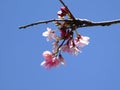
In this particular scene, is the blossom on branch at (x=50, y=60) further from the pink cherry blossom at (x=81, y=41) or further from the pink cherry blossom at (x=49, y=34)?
the pink cherry blossom at (x=81, y=41)

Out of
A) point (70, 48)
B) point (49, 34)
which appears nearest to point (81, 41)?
point (70, 48)

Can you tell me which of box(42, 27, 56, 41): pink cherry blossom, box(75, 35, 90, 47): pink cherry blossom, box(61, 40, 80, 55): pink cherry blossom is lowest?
box(61, 40, 80, 55): pink cherry blossom

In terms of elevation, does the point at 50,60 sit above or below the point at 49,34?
below

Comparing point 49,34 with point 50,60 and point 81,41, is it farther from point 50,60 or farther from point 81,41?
point 81,41

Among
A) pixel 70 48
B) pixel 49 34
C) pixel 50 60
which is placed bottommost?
pixel 70 48

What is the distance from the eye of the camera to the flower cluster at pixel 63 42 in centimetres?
330

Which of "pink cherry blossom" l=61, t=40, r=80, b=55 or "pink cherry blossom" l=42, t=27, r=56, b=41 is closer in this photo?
"pink cherry blossom" l=61, t=40, r=80, b=55

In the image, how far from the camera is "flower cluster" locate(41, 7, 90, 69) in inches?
130

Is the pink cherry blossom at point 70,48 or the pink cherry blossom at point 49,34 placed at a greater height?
the pink cherry blossom at point 49,34

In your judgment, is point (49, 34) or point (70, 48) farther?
point (49, 34)

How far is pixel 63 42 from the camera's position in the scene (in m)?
3.54

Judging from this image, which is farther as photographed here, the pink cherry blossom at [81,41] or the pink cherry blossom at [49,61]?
the pink cherry blossom at [49,61]

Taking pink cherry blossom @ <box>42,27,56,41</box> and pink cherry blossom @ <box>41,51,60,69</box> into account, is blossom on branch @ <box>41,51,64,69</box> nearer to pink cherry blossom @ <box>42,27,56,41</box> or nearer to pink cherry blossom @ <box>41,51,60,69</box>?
pink cherry blossom @ <box>41,51,60,69</box>

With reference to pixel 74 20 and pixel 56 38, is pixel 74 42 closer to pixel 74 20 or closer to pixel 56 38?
pixel 56 38
